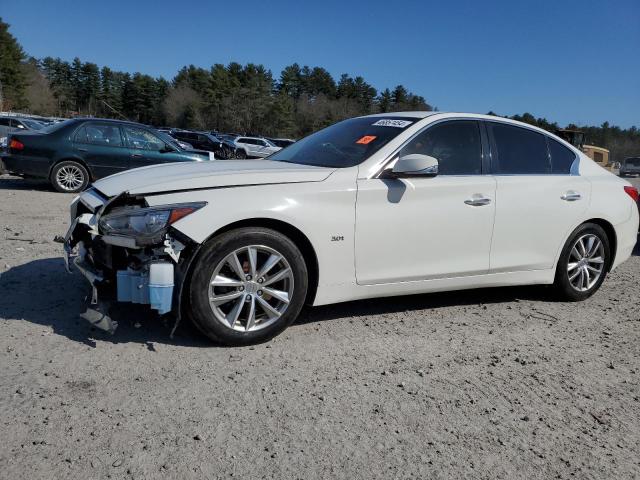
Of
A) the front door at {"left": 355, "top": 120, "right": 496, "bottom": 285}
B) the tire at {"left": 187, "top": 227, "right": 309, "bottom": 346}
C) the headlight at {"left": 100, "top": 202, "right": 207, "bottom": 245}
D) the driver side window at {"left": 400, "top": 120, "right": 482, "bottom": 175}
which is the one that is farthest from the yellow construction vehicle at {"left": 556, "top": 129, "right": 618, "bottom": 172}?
the headlight at {"left": 100, "top": 202, "right": 207, "bottom": 245}

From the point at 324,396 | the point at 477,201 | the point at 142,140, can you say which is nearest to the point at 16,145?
the point at 142,140

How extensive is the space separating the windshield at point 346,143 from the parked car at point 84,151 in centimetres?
597

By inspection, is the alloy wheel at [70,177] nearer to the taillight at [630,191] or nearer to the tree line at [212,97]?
the taillight at [630,191]

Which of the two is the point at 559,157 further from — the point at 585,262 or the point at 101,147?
the point at 101,147

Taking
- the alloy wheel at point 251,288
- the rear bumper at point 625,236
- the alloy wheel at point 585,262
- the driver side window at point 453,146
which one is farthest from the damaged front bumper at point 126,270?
the rear bumper at point 625,236

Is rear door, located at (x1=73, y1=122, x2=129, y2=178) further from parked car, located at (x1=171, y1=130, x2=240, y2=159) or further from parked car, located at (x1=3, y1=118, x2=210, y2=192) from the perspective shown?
parked car, located at (x1=171, y1=130, x2=240, y2=159)

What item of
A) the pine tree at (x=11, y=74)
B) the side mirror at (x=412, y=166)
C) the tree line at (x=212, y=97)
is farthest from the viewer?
the tree line at (x=212, y=97)

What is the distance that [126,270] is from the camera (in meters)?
3.46

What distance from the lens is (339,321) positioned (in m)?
4.30

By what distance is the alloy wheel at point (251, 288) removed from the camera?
353cm

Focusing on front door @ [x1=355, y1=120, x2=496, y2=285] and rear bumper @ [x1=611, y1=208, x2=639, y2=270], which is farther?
rear bumper @ [x1=611, y1=208, x2=639, y2=270]

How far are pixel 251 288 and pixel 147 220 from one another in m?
0.78

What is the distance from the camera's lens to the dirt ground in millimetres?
2447

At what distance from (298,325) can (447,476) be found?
1940 millimetres
